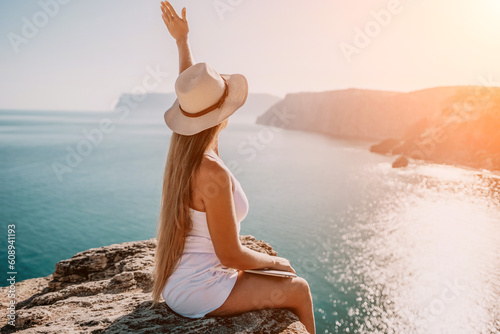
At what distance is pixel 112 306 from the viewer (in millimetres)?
3268

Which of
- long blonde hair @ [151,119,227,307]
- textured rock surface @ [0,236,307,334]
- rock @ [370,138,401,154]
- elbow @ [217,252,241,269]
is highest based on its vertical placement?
long blonde hair @ [151,119,227,307]

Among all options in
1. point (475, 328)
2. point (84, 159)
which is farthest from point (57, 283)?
point (84, 159)

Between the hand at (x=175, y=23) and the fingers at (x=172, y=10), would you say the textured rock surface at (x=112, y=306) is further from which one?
the fingers at (x=172, y=10)

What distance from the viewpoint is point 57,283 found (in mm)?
4625

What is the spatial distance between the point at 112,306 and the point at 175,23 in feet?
9.82

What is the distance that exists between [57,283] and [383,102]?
114m

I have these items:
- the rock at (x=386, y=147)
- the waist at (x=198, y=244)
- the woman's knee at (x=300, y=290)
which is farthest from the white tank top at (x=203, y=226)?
the rock at (x=386, y=147)

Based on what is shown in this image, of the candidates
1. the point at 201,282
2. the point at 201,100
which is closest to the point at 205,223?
the point at 201,282

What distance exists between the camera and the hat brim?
2.32 meters

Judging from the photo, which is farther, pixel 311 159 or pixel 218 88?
pixel 311 159

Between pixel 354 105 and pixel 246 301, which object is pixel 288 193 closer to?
pixel 246 301

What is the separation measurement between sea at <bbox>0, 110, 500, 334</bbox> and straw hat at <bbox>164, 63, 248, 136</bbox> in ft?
54.2

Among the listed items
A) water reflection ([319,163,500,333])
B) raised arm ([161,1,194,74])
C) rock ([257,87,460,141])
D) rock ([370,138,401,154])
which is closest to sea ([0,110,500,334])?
water reflection ([319,163,500,333])

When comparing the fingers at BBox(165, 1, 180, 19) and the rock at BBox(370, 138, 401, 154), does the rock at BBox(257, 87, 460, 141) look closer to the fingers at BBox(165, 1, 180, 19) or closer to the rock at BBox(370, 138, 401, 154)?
the rock at BBox(370, 138, 401, 154)
